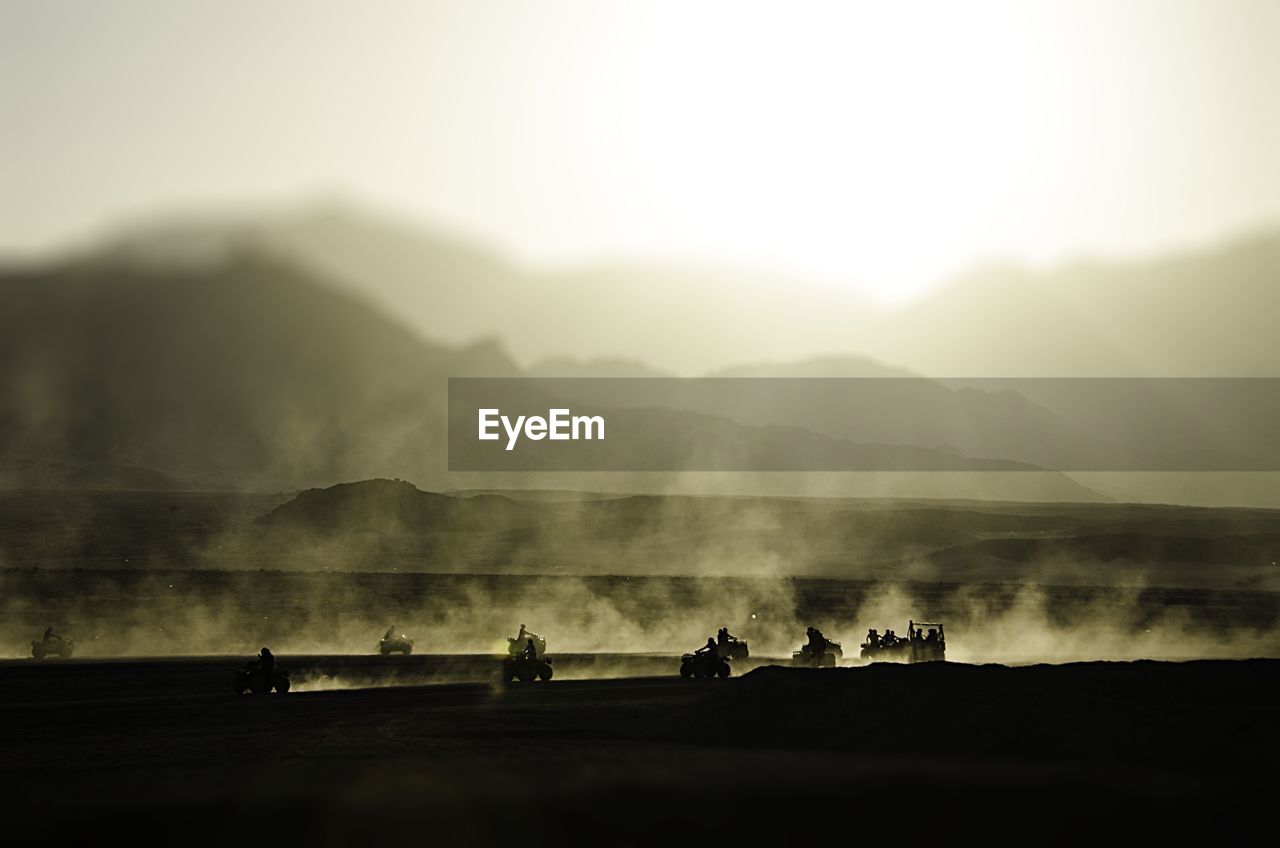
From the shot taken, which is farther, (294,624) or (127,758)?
(294,624)

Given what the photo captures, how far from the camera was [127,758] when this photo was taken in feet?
113

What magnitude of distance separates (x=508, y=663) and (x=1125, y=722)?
104 ft

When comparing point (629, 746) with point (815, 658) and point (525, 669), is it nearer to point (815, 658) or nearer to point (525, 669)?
point (525, 669)

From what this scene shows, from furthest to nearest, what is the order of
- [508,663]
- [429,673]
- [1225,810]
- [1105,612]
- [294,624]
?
1. [1105,612]
2. [294,624]
3. [429,673]
4. [508,663]
5. [1225,810]

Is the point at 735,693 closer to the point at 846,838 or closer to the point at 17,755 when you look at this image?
the point at 846,838

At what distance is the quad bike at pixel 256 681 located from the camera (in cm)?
5397

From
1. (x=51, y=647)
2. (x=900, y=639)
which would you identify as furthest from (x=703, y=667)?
(x=51, y=647)

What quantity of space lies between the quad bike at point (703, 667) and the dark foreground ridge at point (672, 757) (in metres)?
8.71

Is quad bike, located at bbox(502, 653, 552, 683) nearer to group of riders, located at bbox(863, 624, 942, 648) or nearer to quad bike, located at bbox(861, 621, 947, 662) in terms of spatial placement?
quad bike, located at bbox(861, 621, 947, 662)

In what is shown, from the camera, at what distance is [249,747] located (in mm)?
36562

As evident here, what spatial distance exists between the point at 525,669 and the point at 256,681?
11862 millimetres

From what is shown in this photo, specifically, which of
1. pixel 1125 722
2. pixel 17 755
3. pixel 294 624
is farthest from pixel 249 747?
pixel 294 624

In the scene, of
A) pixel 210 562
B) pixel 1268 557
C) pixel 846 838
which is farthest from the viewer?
pixel 1268 557

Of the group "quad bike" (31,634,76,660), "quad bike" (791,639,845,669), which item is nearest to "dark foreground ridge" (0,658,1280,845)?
"quad bike" (791,639,845,669)
